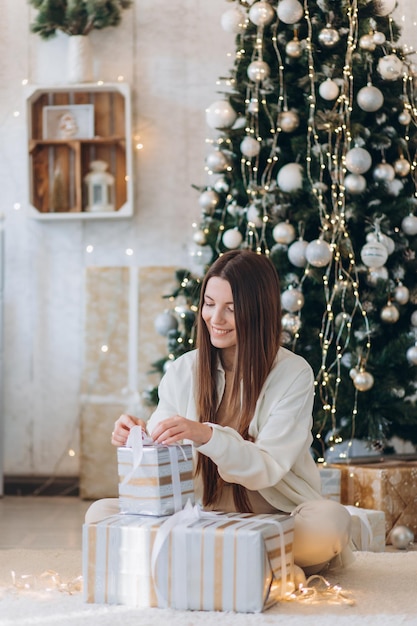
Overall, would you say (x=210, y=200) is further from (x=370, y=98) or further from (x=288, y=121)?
(x=370, y=98)

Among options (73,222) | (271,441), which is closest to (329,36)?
(73,222)

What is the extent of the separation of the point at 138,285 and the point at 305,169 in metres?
1.14

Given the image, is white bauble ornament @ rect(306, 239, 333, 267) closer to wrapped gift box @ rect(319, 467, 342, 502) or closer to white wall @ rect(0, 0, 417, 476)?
wrapped gift box @ rect(319, 467, 342, 502)

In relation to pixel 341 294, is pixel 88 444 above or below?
below

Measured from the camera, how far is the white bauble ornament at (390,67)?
3.56 metres

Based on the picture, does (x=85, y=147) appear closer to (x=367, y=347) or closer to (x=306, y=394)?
(x=367, y=347)

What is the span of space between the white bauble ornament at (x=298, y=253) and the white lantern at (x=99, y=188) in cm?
119

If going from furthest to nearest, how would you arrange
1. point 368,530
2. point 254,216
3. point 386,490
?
1. point 254,216
2. point 386,490
3. point 368,530

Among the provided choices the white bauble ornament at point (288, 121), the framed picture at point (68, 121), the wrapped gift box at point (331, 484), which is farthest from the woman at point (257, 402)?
the framed picture at point (68, 121)

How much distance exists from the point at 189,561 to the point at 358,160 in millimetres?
1943

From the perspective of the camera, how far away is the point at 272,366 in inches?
93.3

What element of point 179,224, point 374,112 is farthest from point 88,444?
point 374,112

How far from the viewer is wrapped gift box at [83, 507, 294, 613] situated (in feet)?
6.48

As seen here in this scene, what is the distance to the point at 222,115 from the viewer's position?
3.72 m
